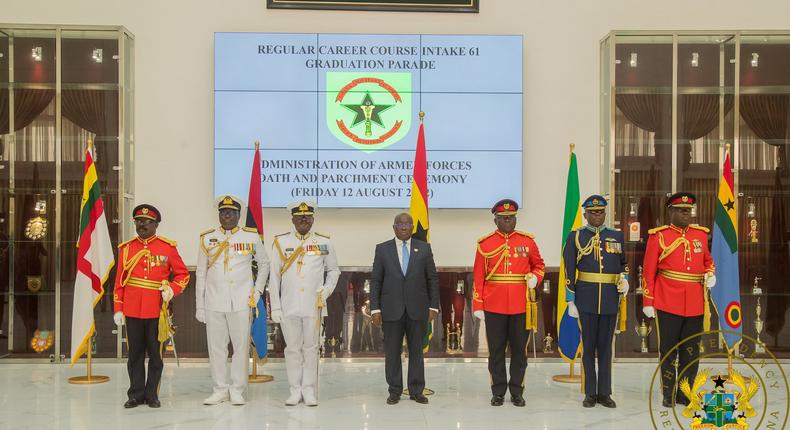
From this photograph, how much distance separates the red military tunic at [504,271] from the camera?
21.1 feet

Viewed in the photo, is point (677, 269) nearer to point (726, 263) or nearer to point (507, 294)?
point (507, 294)

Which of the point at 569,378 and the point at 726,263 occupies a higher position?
the point at 726,263

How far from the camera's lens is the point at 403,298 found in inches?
257

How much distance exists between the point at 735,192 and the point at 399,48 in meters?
3.69

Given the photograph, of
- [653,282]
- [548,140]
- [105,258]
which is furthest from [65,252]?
[653,282]

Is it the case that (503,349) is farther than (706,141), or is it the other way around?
(706,141)

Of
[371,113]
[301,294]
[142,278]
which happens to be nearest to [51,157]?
[142,278]

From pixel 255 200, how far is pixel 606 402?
3559 millimetres

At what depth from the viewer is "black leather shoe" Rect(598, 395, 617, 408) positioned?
635cm

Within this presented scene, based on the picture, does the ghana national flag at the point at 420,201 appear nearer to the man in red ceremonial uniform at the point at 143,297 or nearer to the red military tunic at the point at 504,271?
the red military tunic at the point at 504,271

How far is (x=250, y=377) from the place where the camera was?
7.72 m

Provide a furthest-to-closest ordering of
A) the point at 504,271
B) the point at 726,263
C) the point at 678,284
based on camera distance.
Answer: the point at 726,263, the point at 504,271, the point at 678,284

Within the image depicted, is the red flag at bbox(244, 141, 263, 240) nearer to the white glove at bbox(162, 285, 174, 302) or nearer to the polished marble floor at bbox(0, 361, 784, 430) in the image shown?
the polished marble floor at bbox(0, 361, 784, 430)

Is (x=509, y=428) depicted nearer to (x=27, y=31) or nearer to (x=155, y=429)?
(x=155, y=429)
